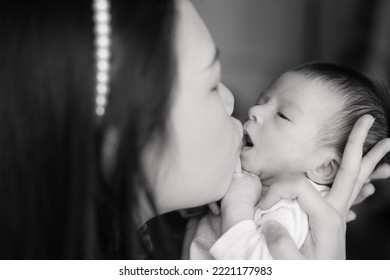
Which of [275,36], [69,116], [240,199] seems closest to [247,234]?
[240,199]

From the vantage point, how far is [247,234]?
3.14ft

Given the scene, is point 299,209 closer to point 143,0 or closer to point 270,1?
point 143,0

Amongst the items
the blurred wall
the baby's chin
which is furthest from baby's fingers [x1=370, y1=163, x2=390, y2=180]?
the blurred wall

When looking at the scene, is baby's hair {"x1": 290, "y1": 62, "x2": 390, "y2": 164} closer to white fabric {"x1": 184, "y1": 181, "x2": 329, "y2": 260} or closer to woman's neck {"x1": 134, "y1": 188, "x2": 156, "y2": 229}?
white fabric {"x1": 184, "y1": 181, "x2": 329, "y2": 260}

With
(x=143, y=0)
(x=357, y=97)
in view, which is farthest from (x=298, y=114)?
(x=143, y=0)

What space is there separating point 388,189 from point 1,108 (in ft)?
6.92

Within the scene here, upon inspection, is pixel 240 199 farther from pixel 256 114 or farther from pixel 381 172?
pixel 381 172

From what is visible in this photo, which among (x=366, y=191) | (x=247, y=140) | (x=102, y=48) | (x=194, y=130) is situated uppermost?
(x=102, y=48)

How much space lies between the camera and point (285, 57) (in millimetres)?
3510

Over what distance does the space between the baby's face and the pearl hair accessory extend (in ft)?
1.48

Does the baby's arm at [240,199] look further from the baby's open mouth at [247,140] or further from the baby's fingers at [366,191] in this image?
the baby's fingers at [366,191]

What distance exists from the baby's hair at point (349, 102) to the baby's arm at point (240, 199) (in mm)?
210

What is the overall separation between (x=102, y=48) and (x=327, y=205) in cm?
59

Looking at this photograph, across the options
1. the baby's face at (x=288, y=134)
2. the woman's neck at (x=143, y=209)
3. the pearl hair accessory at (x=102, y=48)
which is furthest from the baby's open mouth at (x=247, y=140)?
the pearl hair accessory at (x=102, y=48)
